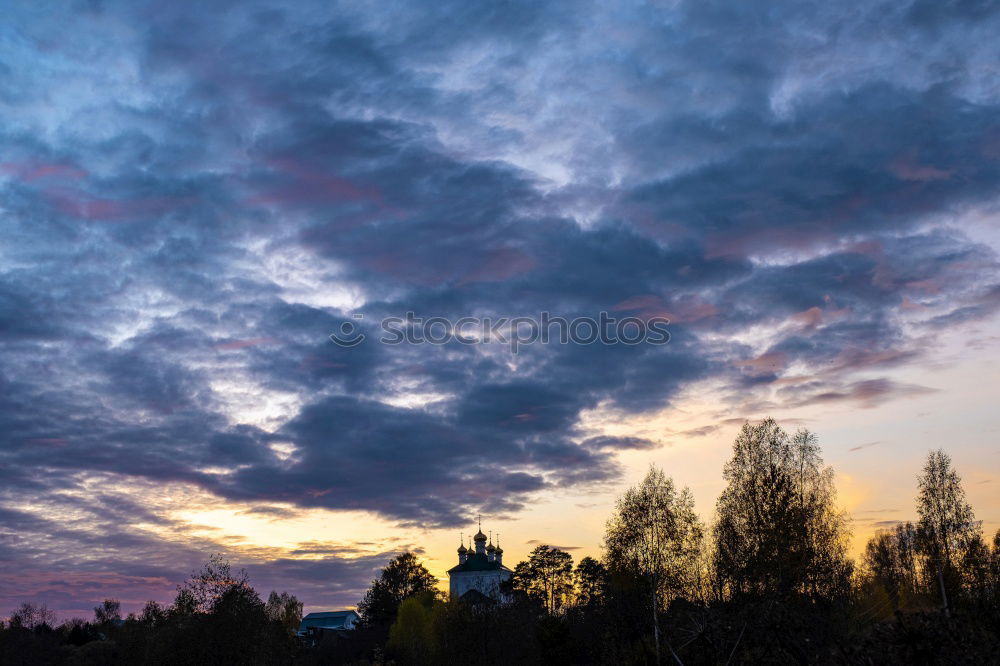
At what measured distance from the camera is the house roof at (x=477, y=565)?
548 ft

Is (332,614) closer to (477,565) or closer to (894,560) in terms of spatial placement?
(477,565)

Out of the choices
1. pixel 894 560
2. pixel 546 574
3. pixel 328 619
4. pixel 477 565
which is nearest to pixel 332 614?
pixel 328 619

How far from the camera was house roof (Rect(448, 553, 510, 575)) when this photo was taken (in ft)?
548

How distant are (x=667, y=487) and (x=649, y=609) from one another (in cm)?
918

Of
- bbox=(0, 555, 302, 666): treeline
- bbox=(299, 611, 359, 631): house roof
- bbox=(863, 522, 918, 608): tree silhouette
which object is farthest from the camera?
bbox=(299, 611, 359, 631): house roof

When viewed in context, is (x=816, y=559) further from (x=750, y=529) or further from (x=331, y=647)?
(x=331, y=647)

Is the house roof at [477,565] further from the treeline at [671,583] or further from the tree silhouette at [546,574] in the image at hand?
the treeline at [671,583]

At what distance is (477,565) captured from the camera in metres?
168

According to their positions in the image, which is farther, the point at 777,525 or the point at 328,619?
the point at 328,619

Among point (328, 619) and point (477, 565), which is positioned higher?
→ point (477, 565)

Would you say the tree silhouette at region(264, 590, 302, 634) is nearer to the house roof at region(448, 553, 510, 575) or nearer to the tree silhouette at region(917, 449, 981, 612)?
the house roof at region(448, 553, 510, 575)

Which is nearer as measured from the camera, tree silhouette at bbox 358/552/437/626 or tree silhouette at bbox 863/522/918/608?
tree silhouette at bbox 863/522/918/608

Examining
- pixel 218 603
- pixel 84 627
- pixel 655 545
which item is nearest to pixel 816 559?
pixel 655 545

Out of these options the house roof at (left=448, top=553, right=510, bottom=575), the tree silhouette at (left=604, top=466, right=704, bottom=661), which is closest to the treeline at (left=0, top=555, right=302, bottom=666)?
the tree silhouette at (left=604, top=466, right=704, bottom=661)
